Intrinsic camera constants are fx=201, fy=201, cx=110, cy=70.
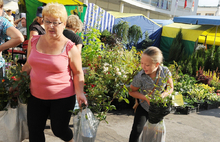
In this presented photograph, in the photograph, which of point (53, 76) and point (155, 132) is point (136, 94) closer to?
point (155, 132)

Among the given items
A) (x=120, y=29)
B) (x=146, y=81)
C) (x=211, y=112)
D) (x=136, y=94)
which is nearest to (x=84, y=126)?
(x=136, y=94)

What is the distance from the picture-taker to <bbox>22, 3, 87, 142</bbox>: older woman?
72.6 inches

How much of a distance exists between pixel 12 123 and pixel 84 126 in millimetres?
816

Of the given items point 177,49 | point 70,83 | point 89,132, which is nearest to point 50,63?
point 70,83

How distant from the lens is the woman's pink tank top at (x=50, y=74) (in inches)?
72.9

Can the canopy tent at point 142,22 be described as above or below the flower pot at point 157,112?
above

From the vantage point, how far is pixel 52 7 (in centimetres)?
180

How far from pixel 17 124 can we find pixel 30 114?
351 millimetres

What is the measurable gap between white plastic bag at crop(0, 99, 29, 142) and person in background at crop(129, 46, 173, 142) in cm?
124

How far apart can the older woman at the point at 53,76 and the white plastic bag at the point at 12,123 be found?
0.28m

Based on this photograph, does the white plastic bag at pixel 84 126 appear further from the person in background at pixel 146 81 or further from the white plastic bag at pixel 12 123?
the white plastic bag at pixel 12 123

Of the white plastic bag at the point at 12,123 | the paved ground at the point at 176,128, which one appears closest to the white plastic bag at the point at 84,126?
the white plastic bag at the point at 12,123

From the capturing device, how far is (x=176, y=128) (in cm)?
401

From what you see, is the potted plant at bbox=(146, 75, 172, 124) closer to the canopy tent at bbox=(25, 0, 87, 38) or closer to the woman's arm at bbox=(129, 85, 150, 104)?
the woman's arm at bbox=(129, 85, 150, 104)
